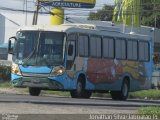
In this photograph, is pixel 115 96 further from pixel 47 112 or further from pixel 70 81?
pixel 47 112

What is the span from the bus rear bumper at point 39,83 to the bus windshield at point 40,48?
715 millimetres

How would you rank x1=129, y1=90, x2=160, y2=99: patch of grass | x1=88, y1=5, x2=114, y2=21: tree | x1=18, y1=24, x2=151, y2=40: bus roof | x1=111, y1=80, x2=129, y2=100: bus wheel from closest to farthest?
x1=18, y1=24, x2=151, y2=40: bus roof
x1=111, y1=80, x2=129, y2=100: bus wheel
x1=129, y1=90, x2=160, y2=99: patch of grass
x1=88, y1=5, x2=114, y2=21: tree

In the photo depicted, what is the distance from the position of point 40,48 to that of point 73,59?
1674mm

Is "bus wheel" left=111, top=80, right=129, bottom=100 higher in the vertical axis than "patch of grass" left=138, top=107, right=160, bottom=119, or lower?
lower

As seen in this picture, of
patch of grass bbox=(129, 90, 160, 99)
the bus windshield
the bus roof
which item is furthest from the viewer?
patch of grass bbox=(129, 90, 160, 99)

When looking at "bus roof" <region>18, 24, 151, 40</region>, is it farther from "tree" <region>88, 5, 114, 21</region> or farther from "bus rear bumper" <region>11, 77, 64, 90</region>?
"tree" <region>88, 5, 114, 21</region>

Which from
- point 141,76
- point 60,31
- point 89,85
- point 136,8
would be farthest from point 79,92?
point 136,8

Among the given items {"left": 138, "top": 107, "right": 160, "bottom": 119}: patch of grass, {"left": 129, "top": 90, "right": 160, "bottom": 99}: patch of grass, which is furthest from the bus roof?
{"left": 138, "top": 107, "right": 160, "bottom": 119}: patch of grass

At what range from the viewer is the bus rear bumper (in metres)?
28.8

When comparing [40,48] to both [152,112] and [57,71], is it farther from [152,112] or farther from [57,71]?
Answer: [152,112]

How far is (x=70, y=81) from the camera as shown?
29234mm

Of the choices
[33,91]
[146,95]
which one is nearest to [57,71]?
[33,91]

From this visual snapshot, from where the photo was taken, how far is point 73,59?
29500mm

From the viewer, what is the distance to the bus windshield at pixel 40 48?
94.5 ft
